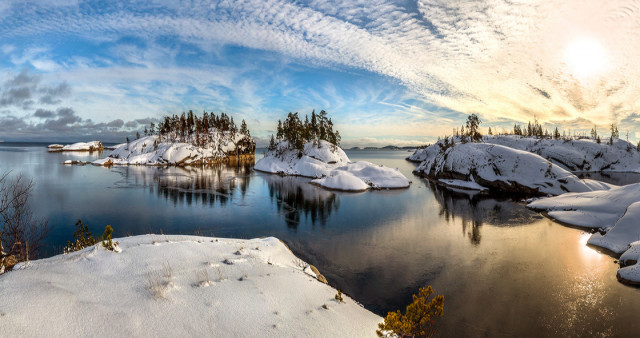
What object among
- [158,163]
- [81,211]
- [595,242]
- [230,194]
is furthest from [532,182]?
[158,163]

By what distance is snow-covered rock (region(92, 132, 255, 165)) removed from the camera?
8412 cm

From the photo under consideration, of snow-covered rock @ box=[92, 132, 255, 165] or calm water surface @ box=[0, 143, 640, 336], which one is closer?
calm water surface @ box=[0, 143, 640, 336]

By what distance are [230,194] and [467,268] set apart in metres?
31.2

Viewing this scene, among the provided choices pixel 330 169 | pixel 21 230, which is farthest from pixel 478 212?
pixel 21 230

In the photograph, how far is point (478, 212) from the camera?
95.3ft

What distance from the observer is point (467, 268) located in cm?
1485

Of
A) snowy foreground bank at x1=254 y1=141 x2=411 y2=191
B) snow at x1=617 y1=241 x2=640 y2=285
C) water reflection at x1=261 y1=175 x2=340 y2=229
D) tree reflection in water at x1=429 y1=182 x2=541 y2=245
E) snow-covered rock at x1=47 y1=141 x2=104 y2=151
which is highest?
snow-covered rock at x1=47 y1=141 x2=104 y2=151

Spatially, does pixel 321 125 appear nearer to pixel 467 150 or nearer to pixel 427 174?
pixel 427 174

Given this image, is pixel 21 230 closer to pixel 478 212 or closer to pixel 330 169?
pixel 478 212

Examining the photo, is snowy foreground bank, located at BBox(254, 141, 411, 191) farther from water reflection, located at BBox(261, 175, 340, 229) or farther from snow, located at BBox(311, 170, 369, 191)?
water reflection, located at BBox(261, 175, 340, 229)

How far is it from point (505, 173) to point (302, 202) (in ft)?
103

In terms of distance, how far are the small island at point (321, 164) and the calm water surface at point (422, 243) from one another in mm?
6952

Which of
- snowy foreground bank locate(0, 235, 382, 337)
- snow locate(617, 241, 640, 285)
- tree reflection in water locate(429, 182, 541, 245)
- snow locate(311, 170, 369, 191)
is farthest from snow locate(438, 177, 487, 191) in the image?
snowy foreground bank locate(0, 235, 382, 337)

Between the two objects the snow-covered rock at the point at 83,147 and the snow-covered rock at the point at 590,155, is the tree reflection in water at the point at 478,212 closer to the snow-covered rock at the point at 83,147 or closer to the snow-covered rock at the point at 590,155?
the snow-covered rock at the point at 590,155
